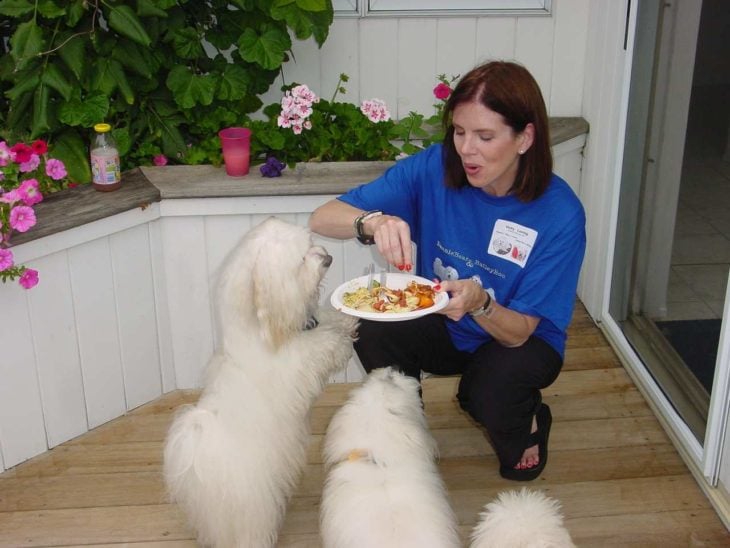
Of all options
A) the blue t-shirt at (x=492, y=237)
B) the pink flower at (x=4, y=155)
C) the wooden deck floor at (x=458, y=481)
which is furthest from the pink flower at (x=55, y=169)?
the blue t-shirt at (x=492, y=237)

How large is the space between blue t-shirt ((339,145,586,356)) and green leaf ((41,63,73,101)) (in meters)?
0.85

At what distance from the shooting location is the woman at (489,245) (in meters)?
2.12

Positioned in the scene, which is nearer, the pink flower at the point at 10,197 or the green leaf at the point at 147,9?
the pink flower at the point at 10,197

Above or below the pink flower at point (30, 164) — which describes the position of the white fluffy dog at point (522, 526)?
below

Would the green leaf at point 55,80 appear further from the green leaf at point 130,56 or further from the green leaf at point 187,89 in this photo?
the green leaf at point 187,89

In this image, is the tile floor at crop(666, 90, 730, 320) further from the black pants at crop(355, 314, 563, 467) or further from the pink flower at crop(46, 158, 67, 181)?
the pink flower at crop(46, 158, 67, 181)

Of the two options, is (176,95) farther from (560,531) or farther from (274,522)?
(560,531)

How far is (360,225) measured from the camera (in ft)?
7.48

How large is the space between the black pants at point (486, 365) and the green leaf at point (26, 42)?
44.4 inches

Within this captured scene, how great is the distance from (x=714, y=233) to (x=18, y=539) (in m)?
2.10

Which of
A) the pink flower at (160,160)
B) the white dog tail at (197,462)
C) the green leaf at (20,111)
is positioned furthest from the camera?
the pink flower at (160,160)

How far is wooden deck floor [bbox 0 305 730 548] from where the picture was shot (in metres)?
2.37

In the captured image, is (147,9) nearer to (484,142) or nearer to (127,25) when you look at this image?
(127,25)

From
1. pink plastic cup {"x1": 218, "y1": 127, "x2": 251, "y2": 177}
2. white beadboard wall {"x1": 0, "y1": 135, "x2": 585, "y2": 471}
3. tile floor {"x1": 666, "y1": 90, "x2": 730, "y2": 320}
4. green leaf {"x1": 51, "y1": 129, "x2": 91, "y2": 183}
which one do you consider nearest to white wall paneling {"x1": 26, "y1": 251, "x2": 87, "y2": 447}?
white beadboard wall {"x1": 0, "y1": 135, "x2": 585, "y2": 471}
